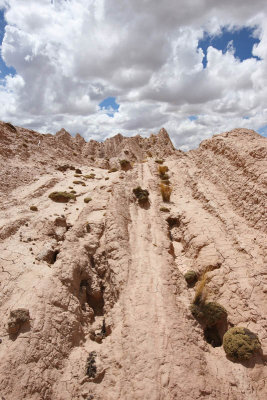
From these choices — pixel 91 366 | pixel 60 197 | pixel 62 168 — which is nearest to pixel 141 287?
pixel 91 366

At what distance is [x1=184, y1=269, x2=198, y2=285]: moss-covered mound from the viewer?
18.8 metres

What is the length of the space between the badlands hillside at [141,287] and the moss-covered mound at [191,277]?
8 cm

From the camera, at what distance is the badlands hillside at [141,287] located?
1179 cm

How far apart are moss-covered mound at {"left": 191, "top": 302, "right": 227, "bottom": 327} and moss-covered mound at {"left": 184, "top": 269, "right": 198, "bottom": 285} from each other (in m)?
3.06

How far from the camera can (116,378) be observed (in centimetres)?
1193

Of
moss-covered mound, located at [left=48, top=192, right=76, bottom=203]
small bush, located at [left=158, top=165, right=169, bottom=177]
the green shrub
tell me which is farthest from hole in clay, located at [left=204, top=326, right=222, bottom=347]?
the green shrub

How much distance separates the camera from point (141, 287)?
53.4 feet

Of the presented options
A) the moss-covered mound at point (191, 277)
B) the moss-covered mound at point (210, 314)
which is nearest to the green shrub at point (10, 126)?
the moss-covered mound at point (191, 277)

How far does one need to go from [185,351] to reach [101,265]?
30.0 feet

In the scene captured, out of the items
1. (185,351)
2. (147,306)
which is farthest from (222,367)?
(147,306)

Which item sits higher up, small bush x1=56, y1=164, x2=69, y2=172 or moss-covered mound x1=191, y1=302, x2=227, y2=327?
small bush x1=56, y1=164, x2=69, y2=172

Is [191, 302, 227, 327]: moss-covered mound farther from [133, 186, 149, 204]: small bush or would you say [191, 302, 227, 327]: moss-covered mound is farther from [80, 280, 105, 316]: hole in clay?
[133, 186, 149, 204]: small bush

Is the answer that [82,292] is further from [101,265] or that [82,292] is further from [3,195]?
[3,195]

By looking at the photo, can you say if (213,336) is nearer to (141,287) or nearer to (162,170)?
(141,287)
